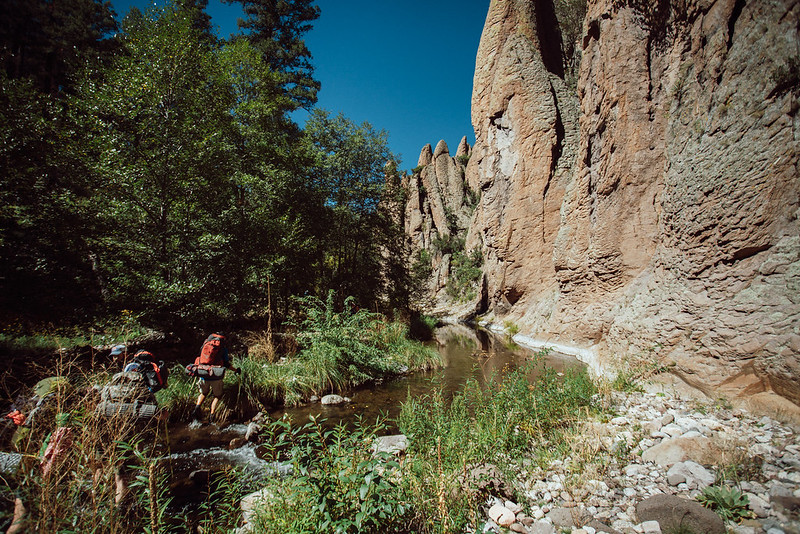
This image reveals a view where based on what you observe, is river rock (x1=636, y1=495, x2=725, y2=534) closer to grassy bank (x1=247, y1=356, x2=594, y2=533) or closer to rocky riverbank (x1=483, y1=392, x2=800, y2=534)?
rocky riverbank (x1=483, y1=392, x2=800, y2=534)

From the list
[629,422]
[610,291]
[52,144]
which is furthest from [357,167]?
[629,422]

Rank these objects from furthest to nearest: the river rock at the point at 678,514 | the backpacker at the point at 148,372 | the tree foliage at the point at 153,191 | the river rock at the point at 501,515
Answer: the tree foliage at the point at 153,191, the backpacker at the point at 148,372, the river rock at the point at 501,515, the river rock at the point at 678,514

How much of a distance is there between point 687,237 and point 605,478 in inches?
208

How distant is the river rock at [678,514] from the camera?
94.5 inches

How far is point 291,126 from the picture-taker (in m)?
16.2

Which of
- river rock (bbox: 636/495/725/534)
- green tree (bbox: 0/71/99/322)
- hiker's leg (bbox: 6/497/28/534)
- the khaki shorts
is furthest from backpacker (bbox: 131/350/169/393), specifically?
river rock (bbox: 636/495/725/534)

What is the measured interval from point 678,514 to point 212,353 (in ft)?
23.8

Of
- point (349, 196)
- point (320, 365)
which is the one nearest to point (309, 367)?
point (320, 365)

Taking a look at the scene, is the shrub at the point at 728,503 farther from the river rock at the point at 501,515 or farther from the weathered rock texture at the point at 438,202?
the weathered rock texture at the point at 438,202

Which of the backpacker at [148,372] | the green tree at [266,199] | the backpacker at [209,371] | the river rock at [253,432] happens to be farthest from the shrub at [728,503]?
the green tree at [266,199]

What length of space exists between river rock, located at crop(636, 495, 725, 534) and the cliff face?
301cm

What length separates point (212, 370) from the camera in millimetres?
6469

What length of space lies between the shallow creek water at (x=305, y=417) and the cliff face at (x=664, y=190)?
2.72m

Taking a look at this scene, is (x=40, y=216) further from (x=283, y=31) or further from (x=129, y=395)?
(x=283, y=31)
